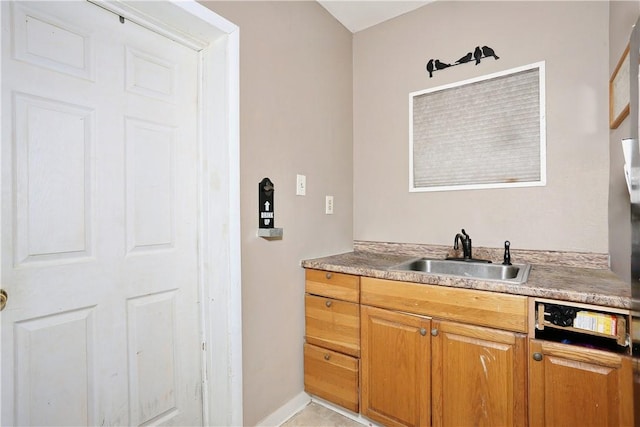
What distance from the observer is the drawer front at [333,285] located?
1.77 meters

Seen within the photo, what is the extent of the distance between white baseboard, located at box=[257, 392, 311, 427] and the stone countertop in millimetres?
820

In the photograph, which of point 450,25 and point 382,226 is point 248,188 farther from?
point 450,25

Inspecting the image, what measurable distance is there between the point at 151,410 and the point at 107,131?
4.12 ft

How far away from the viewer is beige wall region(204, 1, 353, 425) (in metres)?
1.65

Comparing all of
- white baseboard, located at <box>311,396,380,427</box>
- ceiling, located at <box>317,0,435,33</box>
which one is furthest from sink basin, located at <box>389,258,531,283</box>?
ceiling, located at <box>317,0,435,33</box>

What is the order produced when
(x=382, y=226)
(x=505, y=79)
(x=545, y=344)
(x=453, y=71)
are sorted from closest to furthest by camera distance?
(x=545, y=344) → (x=505, y=79) → (x=453, y=71) → (x=382, y=226)

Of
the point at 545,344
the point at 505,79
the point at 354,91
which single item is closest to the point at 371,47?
the point at 354,91

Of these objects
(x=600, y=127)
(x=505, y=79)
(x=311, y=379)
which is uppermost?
(x=505, y=79)

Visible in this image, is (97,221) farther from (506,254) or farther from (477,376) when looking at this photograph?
(506,254)

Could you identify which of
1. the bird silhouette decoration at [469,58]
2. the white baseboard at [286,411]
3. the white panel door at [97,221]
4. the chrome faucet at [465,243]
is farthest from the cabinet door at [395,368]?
the bird silhouette decoration at [469,58]

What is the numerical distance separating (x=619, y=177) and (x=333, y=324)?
5.37ft

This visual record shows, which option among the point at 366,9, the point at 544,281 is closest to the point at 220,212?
the point at 544,281

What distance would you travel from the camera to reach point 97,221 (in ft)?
4.14

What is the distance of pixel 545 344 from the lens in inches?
49.3
